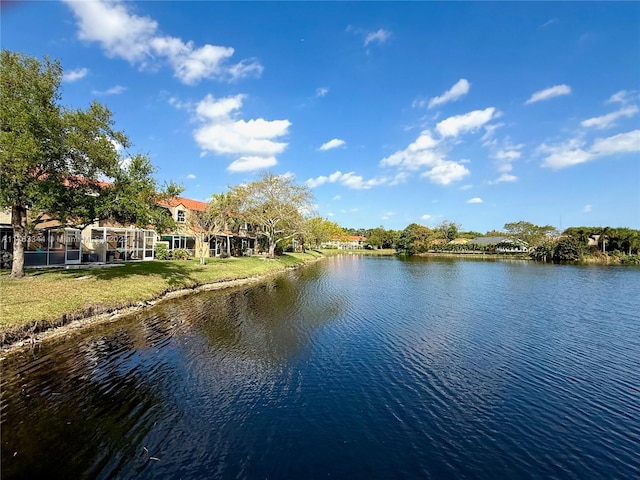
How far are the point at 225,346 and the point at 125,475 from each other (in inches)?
321

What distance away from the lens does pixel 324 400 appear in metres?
10.4

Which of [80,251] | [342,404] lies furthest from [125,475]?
[80,251]

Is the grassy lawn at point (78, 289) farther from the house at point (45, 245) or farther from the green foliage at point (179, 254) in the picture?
the green foliage at point (179, 254)

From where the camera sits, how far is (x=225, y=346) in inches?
588

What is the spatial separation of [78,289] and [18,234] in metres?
5.21

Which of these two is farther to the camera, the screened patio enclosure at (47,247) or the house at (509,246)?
the house at (509,246)

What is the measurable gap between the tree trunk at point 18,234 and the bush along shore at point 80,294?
0.65 meters

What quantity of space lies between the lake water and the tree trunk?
8555 mm

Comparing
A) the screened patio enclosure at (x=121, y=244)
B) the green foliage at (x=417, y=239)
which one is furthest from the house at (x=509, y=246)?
the screened patio enclosure at (x=121, y=244)

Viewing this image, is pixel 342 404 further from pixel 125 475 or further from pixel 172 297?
pixel 172 297

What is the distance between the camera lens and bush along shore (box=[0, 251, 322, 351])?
14195 mm

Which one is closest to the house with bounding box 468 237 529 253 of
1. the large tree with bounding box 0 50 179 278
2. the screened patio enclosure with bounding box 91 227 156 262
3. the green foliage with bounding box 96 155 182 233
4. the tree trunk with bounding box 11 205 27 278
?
the screened patio enclosure with bounding box 91 227 156 262

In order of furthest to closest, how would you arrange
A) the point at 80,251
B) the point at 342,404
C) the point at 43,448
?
the point at 80,251, the point at 342,404, the point at 43,448

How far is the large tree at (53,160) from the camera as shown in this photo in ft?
55.7
